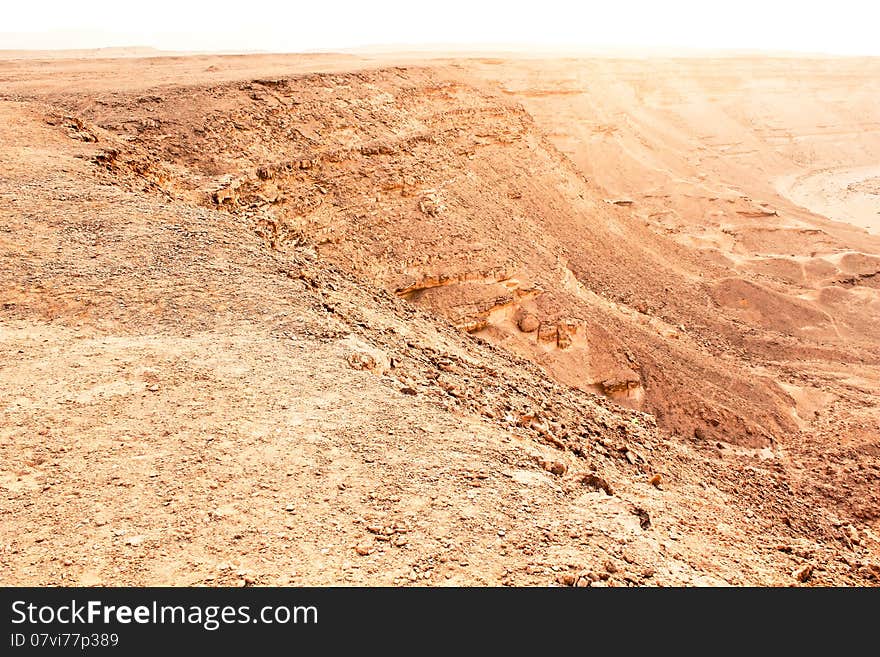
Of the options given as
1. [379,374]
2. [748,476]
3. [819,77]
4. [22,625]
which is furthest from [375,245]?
[819,77]

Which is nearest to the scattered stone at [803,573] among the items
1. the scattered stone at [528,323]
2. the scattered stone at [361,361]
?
the scattered stone at [361,361]

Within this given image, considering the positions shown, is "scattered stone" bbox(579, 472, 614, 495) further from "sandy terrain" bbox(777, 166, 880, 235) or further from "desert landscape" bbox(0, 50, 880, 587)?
"sandy terrain" bbox(777, 166, 880, 235)

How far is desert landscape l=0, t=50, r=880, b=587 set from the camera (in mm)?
4652

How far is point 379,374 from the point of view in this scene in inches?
273

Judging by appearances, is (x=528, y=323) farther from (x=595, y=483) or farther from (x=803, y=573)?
(x=803, y=573)

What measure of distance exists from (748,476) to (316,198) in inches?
361

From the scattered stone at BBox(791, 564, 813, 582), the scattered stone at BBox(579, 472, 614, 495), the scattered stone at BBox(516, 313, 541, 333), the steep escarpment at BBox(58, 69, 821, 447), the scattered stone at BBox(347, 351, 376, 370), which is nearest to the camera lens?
the scattered stone at BBox(791, 564, 813, 582)

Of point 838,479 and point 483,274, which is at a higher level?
point 483,274

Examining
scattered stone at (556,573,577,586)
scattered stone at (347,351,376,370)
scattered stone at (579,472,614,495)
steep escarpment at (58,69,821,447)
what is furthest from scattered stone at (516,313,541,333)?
scattered stone at (556,573,577,586)

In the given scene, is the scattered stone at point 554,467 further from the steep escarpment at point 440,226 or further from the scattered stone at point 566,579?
the steep escarpment at point 440,226

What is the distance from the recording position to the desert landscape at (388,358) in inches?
183

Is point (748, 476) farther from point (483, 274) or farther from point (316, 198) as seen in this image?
point (316, 198)

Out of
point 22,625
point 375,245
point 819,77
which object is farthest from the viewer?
point 819,77

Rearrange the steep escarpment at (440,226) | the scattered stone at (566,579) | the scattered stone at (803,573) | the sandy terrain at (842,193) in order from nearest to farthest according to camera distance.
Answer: the scattered stone at (566,579), the scattered stone at (803,573), the steep escarpment at (440,226), the sandy terrain at (842,193)
